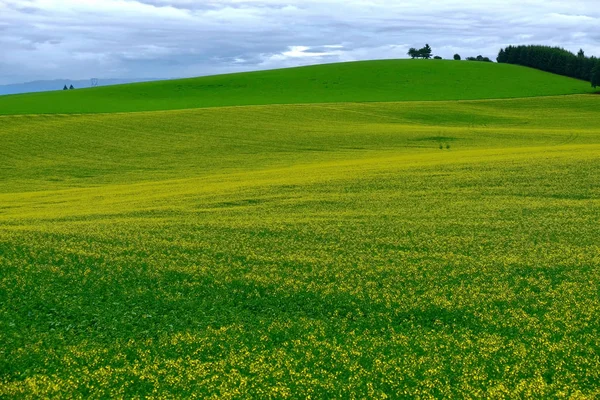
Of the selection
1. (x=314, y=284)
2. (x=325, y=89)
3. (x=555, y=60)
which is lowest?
(x=314, y=284)

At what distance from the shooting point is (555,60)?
333ft

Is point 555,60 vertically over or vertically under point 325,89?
over

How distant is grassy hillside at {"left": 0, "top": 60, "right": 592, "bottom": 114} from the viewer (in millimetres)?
67500

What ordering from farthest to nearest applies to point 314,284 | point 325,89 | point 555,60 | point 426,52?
point 426,52
point 555,60
point 325,89
point 314,284

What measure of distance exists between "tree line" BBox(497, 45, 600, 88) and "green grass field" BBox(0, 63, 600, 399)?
67.8 meters

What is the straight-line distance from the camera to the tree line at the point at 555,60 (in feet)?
291

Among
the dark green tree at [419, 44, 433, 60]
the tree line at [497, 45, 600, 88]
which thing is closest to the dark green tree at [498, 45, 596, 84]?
the tree line at [497, 45, 600, 88]

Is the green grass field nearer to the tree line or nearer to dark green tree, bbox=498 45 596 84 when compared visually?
the tree line

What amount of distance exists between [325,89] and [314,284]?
6628cm

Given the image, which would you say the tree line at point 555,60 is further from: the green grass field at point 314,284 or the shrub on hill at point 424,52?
the green grass field at point 314,284

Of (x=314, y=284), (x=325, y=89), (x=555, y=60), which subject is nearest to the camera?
(x=314, y=284)

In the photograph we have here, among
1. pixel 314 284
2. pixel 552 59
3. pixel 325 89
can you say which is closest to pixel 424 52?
pixel 552 59

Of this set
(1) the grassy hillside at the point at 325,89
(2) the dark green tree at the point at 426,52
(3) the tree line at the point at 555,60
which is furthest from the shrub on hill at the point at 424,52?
(1) the grassy hillside at the point at 325,89

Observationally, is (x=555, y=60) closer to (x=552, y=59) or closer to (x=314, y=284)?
(x=552, y=59)
